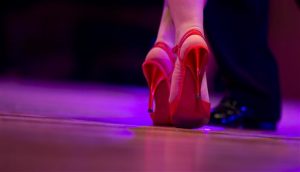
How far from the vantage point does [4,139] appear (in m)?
0.70

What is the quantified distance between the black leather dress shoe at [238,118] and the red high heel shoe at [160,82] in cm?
13

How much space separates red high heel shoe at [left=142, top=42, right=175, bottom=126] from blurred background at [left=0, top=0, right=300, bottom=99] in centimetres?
138

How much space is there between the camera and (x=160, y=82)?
3.45 ft

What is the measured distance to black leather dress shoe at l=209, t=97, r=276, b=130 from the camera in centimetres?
114

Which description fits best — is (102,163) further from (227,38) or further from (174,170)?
(227,38)

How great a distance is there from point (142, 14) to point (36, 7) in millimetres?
521

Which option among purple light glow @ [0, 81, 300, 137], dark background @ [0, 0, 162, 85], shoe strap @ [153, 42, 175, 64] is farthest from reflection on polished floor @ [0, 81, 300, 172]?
dark background @ [0, 0, 162, 85]

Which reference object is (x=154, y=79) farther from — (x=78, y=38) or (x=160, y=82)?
(x=78, y=38)

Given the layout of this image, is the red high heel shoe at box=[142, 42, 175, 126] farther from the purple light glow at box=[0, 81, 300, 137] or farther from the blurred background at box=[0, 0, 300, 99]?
the blurred background at box=[0, 0, 300, 99]

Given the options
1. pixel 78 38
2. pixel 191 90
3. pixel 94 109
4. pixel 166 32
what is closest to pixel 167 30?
pixel 166 32

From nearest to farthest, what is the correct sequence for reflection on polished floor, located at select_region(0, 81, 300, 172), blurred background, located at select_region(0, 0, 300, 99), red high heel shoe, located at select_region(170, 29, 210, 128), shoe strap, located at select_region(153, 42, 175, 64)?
reflection on polished floor, located at select_region(0, 81, 300, 172) < red high heel shoe, located at select_region(170, 29, 210, 128) < shoe strap, located at select_region(153, 42, 175, 64) < blurred background, located at select_region(0, 0, 300, 99)

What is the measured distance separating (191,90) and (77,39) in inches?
66.4

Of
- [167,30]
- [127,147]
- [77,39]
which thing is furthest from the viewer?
[77,39]

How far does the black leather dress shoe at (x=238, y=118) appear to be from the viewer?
1.14 meters
